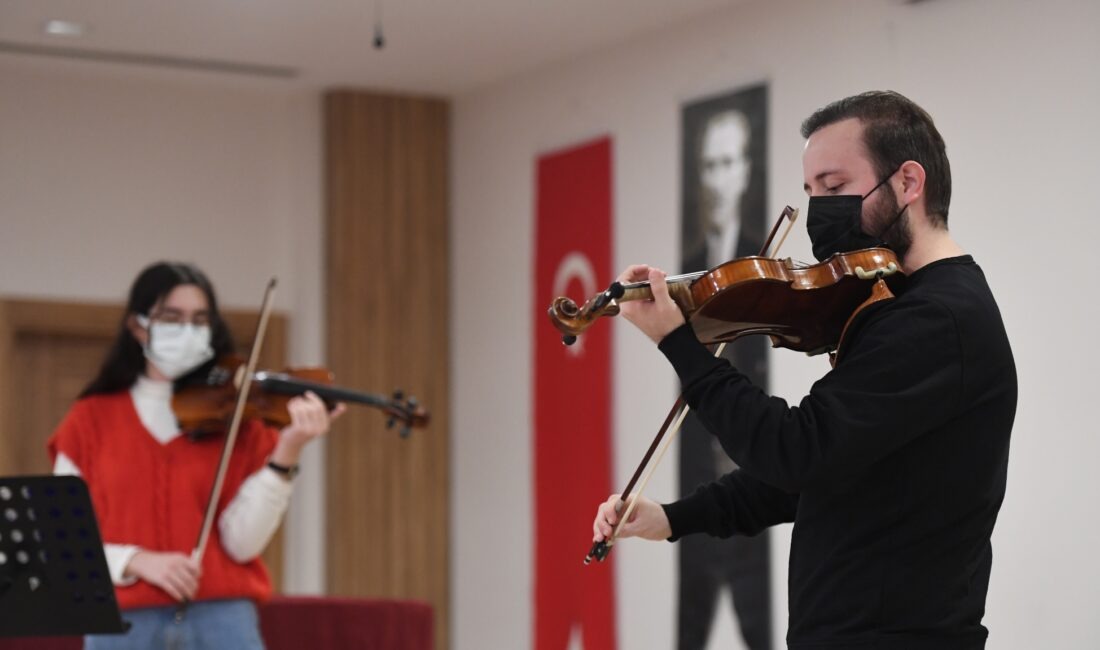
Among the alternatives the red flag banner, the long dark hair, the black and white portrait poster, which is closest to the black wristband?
the long dark hair

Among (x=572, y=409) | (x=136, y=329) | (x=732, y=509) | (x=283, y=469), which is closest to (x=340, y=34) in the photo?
(x=572, y=409)

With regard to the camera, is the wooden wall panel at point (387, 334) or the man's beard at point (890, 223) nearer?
the man's beard at point (890, 223)

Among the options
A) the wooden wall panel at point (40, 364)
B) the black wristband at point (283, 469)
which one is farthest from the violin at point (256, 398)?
the wooden wall panel at point (40, 364)

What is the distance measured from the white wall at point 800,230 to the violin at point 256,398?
49.7 inches

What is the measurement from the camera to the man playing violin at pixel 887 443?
173 cm

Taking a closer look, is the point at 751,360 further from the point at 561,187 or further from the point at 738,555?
the point at 561,187

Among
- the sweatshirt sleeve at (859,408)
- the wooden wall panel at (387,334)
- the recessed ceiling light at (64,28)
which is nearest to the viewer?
the sweatshirt sleeve at (859,408)

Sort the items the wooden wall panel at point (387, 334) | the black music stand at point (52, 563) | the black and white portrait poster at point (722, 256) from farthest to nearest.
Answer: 1. the wooden wall panel at point (387, 334)
2. the black and white portrait poster at point (722, 256)
3. the black music stand at point (52, 563)

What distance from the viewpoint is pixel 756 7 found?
14.4ft

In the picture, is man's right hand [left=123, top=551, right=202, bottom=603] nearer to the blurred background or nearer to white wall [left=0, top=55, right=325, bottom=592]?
the blurred background

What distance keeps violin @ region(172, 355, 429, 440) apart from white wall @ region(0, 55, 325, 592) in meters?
2.08

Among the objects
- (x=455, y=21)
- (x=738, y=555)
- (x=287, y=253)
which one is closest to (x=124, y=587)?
(x=738, y=555)

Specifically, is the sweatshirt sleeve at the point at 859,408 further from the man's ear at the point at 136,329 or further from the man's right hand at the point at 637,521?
the man's ear at the point at 136,329

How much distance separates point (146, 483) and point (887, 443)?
1861mm
